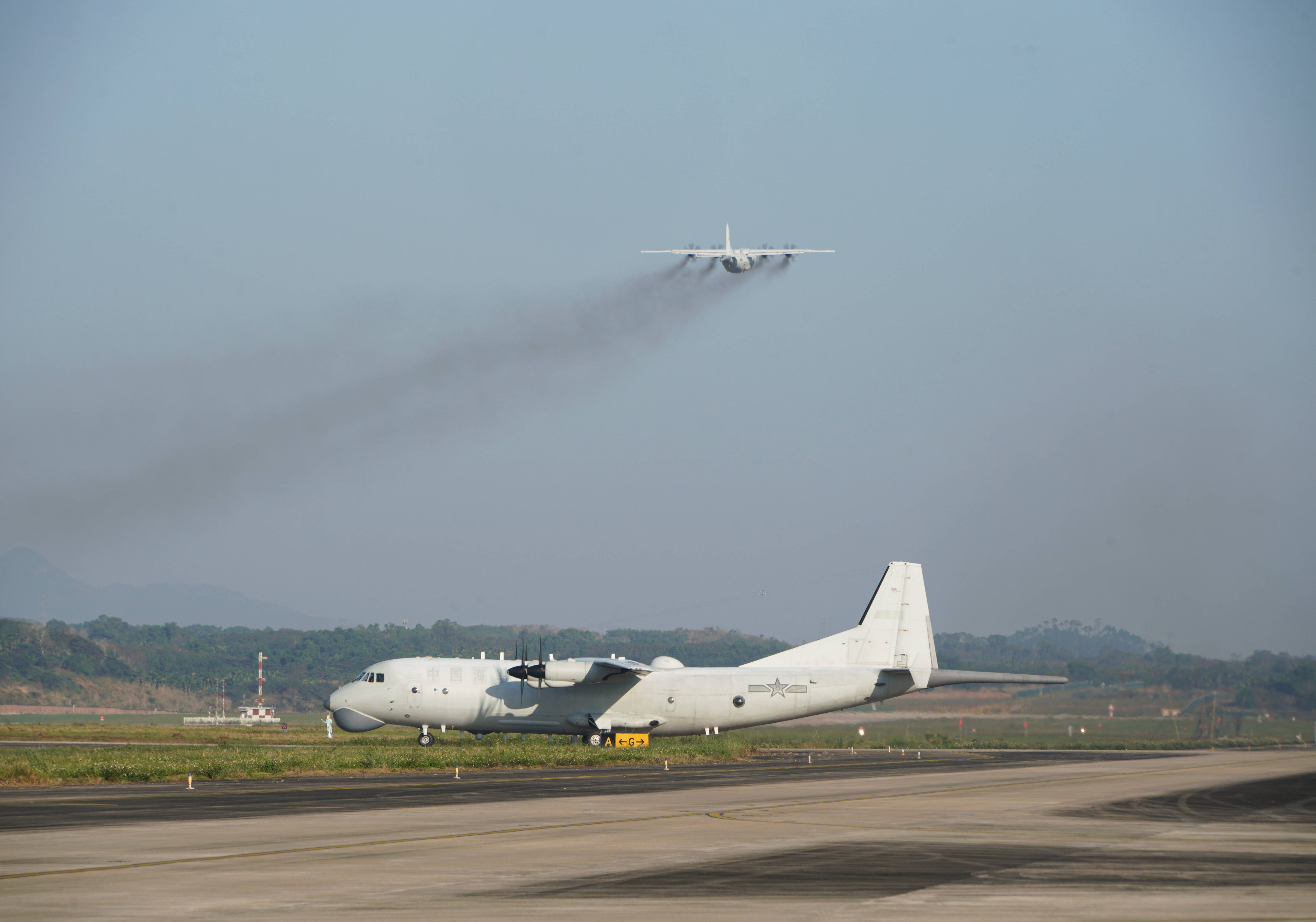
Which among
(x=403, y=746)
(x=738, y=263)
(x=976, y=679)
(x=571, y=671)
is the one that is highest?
(x=738, y=263)

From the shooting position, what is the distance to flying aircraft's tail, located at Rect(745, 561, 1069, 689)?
56844 millimetres

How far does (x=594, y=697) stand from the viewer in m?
55.1

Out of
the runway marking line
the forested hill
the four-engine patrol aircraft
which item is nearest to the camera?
the runway marking line

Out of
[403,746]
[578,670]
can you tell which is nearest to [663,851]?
[578,670]

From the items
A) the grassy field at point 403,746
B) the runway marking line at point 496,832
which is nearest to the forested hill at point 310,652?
the grassy field at point 403,746

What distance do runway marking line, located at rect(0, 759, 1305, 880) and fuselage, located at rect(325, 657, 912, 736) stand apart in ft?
63.3

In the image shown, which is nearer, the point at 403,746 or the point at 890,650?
the point at 403,746

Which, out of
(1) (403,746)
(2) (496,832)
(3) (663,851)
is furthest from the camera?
(1) (403,746)

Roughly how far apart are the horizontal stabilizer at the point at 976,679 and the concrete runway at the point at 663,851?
2181 cm

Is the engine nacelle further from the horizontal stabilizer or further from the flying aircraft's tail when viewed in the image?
the horizontal stabilizer

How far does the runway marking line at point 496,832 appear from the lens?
16.3m

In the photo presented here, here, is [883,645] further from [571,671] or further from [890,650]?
[571,671]

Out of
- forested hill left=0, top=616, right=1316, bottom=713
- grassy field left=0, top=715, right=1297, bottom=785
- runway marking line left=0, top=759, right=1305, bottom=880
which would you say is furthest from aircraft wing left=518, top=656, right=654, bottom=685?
forested hill left=0, top=616, right=1316, bottom=713

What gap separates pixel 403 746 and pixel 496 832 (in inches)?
1278
